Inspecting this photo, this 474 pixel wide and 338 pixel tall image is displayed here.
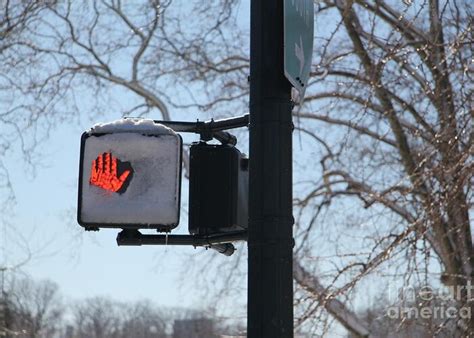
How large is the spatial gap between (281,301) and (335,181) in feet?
33.1

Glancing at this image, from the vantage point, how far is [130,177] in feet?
10.1

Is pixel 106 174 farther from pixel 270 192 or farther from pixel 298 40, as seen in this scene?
pixel 298 40

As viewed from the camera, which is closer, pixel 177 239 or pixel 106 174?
pixel 106 174

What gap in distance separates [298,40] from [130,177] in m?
0.64

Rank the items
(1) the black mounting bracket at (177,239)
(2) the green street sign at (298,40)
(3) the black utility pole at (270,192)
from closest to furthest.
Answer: (3) the black utility pole at (270,192) → (2) the green street sign at (298,40) → (1) the black mounting bracket at (177,239)

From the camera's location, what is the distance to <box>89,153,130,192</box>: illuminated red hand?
3057 mm

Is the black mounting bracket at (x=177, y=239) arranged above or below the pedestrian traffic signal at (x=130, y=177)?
below

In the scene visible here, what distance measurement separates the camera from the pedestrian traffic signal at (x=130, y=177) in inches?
119

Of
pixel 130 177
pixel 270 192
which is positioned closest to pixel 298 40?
pixel 270 192

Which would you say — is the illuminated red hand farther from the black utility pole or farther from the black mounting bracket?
the black utility pole

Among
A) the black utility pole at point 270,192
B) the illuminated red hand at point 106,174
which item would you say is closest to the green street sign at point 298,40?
the black utility pole at point 270,192

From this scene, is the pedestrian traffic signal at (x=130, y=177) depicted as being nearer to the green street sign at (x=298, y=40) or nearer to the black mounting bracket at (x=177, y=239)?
the black mounting bracket at (x=177, y=239)

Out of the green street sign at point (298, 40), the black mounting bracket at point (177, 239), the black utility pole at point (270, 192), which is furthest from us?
the black mounting bracket at point (177, 239)

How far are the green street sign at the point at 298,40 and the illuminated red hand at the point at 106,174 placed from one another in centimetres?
56
